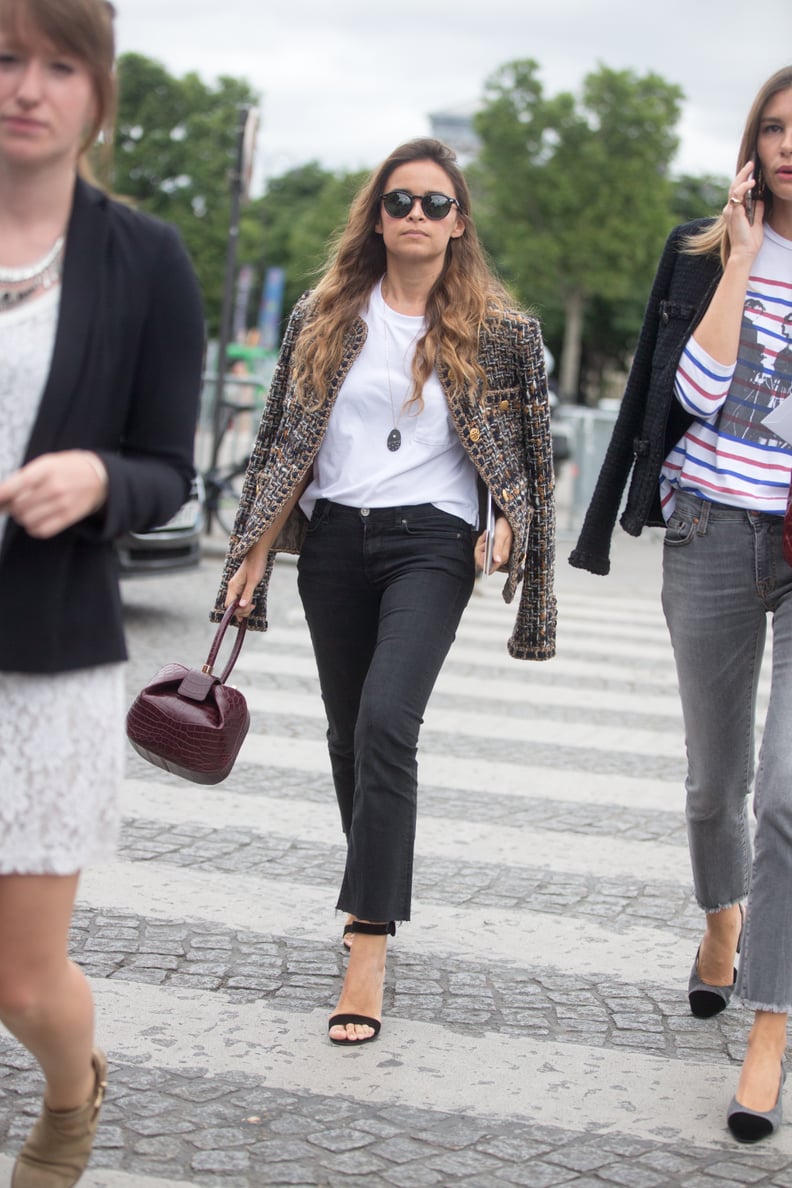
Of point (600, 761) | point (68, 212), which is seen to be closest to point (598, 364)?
point (600, 761)

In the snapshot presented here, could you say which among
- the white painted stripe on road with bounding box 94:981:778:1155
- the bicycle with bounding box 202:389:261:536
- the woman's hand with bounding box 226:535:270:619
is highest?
the woman's hand with bounding box 226:535:270:619

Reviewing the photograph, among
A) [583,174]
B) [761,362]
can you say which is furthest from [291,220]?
[761,362]

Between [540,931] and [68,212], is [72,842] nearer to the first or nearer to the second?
[68,212]

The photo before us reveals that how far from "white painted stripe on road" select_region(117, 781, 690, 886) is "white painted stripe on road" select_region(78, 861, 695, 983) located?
20.9 inches

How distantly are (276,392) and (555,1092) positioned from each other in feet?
5.85

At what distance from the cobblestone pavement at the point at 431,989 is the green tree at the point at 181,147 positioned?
55.0 meters

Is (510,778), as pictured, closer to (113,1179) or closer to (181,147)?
(113,1179)

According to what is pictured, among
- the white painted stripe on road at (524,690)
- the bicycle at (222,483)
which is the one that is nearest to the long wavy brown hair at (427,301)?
the white painted stripe on road at (524,690)

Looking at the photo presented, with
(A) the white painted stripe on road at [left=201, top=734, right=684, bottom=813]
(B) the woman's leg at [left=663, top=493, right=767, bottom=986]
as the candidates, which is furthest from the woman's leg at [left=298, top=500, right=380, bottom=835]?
(A) the white painted stripe on road at [left=201, top=734, right=684, bottom=813]

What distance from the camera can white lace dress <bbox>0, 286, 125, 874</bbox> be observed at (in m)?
2.26

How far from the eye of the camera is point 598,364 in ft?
233

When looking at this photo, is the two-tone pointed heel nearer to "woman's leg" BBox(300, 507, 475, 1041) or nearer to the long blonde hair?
"woman's leg" BBox(300, 507, 475, 1041)

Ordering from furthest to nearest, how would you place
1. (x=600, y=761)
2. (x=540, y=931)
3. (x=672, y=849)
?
(x=600, y=761) < (x=672, y=849) < (x=540, y=931)

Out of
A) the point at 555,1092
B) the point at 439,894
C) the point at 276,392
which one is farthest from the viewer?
the point at 439,894
